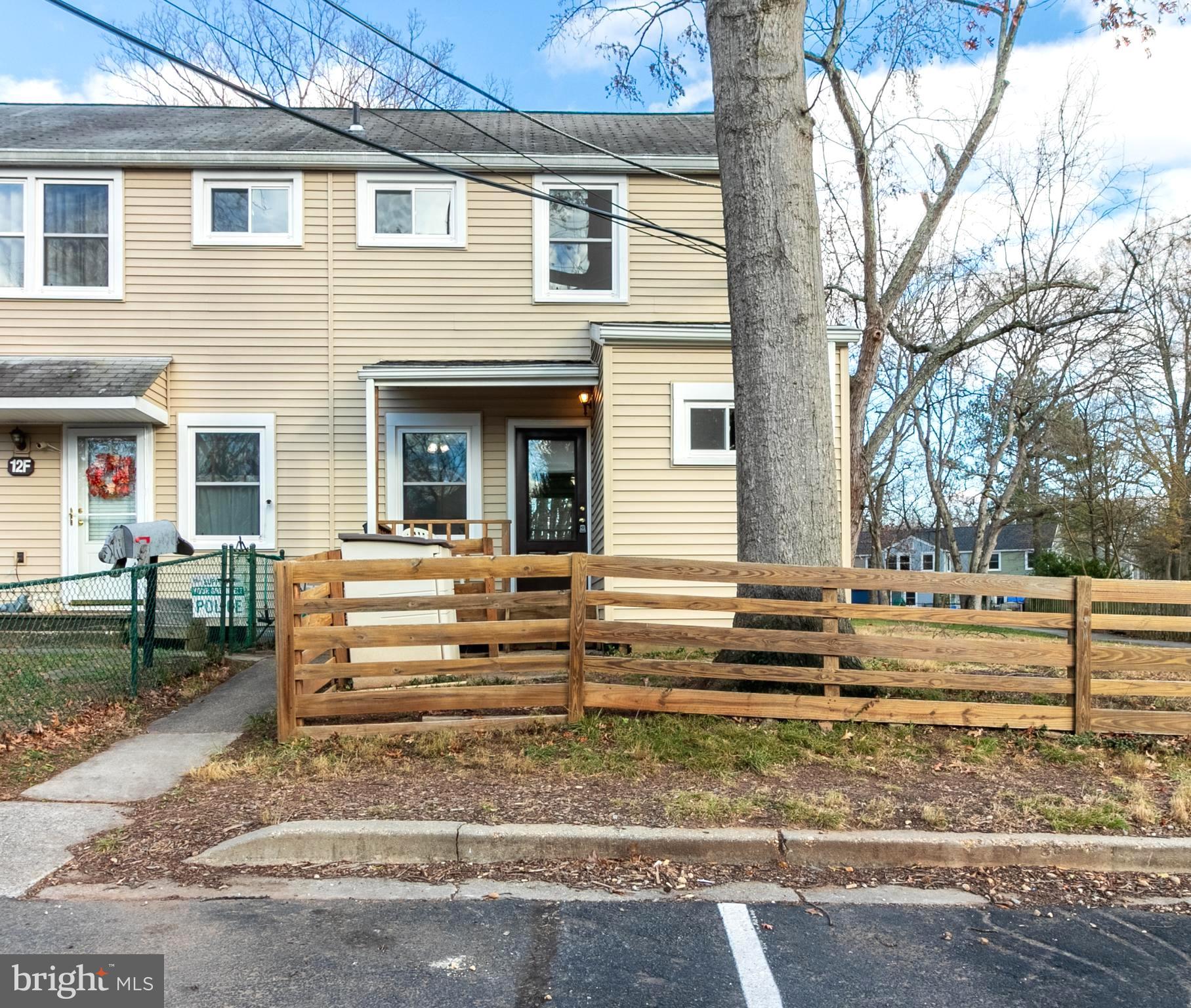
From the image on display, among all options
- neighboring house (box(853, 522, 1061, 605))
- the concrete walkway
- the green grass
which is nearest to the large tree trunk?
the green grass

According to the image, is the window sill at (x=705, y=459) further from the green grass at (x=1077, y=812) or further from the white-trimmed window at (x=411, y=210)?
the green grass at (x=1077, y=812)

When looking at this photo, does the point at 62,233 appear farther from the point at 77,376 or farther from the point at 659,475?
the point at 659,475

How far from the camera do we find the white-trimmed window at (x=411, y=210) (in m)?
10.2

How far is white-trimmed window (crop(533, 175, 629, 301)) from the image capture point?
10320 mm

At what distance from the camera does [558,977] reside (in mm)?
2744

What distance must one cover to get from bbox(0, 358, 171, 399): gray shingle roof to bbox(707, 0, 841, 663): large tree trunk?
6958mm

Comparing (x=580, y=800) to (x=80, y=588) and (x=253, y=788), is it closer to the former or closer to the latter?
(x=253, y=788)

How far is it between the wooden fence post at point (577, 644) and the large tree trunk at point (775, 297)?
111 cm

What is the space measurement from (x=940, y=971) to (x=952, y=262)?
71.5ft

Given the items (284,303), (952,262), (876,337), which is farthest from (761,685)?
(952,262)

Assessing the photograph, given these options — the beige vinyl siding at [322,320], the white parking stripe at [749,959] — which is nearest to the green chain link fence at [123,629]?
the beige vinyl siding at [322,320]

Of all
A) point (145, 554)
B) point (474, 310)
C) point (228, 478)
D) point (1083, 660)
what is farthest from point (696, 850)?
point (228, 478)

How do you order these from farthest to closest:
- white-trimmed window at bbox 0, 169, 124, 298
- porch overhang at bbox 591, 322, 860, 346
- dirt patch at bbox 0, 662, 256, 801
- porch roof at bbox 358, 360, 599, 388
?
white-trimmed window at bbox 0, 169, 124, 298
porch roof at bbox 358, 360, 599, 388
porch overhang at bbox 591, 322, 860, 346
dirt patch at bbox 0, 662, 256, 801
